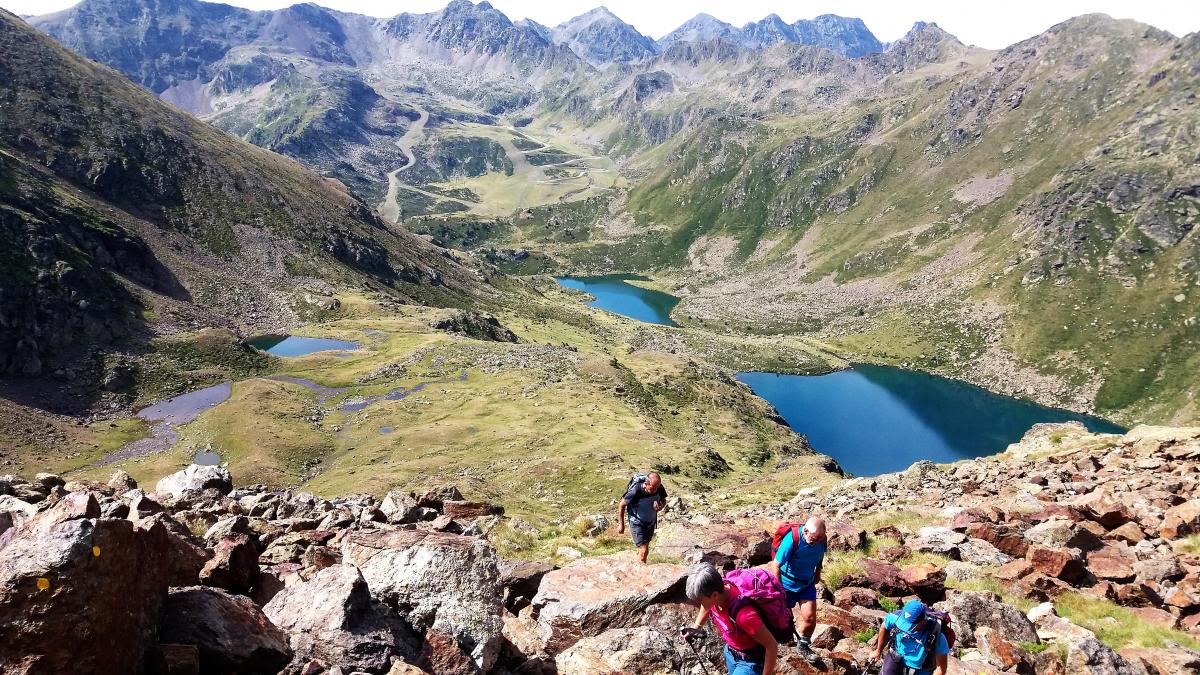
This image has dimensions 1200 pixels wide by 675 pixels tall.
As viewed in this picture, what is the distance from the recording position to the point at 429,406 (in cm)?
11450

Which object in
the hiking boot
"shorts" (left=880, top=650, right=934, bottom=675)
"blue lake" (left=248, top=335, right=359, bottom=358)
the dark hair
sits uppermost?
the dark hair

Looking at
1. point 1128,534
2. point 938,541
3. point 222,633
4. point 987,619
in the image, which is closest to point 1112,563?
point 1128,534

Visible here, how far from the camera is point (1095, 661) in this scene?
1370 centimetres

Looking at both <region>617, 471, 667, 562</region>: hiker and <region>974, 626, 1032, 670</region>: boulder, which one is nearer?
<region>974, 626, 1032, 670</region>: boulder

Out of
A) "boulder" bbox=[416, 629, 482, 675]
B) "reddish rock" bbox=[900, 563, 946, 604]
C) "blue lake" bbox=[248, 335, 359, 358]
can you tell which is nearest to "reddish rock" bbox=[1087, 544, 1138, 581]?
"reddish rock" bbox=[900, 563, 946, 604]

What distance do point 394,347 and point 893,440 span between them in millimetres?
146104

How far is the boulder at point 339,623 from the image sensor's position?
1102 centimetres

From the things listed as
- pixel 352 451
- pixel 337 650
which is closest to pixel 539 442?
pixel 352 451

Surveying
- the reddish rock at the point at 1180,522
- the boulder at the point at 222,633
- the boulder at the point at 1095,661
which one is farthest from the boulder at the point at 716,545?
the reddish rock at the point at 1180,522

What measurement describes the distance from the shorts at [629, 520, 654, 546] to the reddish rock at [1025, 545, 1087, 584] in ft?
42.5

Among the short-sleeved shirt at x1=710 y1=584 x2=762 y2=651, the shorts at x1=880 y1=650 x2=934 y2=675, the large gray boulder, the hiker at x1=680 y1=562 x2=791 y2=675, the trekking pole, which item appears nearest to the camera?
the hiker at x1=680 y1=562 x2=791 y2=675

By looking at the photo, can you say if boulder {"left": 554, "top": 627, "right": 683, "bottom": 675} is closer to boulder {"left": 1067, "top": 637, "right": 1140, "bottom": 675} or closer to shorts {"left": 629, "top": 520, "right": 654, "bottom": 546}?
shorts {"left": 629, "top": 520, "right": 654, "bottom": 546}

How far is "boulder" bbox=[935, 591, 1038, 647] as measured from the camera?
15289 mm

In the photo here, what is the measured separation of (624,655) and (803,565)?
5.44 meters
